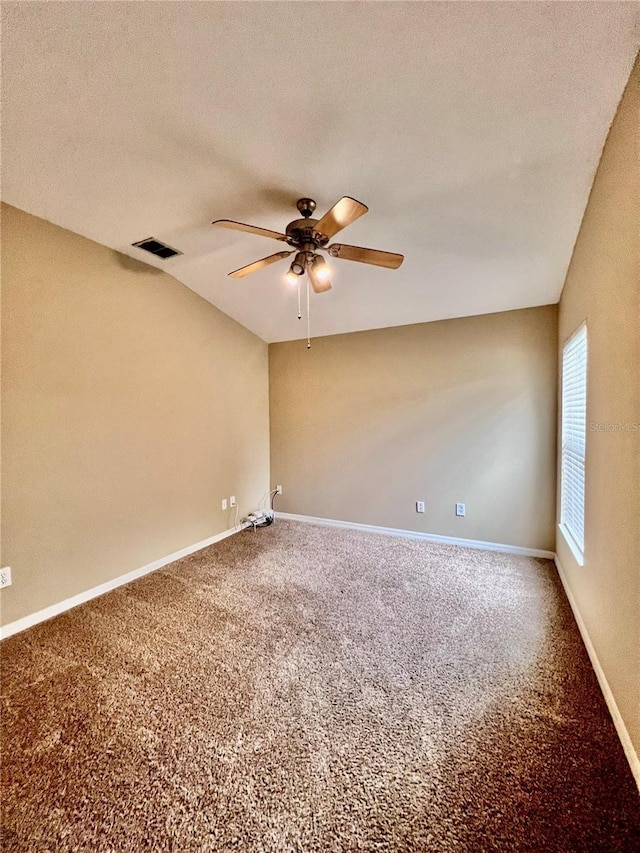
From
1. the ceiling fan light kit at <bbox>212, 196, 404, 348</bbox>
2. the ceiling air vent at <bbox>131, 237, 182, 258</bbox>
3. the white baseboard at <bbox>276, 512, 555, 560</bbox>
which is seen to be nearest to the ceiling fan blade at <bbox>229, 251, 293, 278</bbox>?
the ceiling fan light kit at <bbox>212, 196, 404, 348</bbox>

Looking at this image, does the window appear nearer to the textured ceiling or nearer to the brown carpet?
the brown carpet

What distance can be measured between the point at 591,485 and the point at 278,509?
138 inches

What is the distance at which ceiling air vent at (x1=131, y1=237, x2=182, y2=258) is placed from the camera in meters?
2.60

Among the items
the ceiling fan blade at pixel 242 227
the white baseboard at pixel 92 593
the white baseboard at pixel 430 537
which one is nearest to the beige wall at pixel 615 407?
the white baseboard at pixel 430 537

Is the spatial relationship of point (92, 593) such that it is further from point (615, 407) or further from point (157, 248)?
point (615, 407)

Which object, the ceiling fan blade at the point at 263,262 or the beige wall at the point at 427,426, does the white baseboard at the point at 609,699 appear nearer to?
the beige wall at the point at 427,426

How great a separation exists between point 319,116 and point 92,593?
11.0ft

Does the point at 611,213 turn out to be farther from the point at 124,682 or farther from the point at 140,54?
the point at 124,682

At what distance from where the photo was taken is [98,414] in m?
2.63

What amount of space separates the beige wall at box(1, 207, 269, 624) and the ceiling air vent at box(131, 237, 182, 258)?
0.80 feet

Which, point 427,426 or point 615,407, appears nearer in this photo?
point 615,407

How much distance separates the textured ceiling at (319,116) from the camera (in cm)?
119

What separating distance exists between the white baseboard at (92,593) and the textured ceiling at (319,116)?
2.67 m

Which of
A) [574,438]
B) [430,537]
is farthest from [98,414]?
[574,438]
